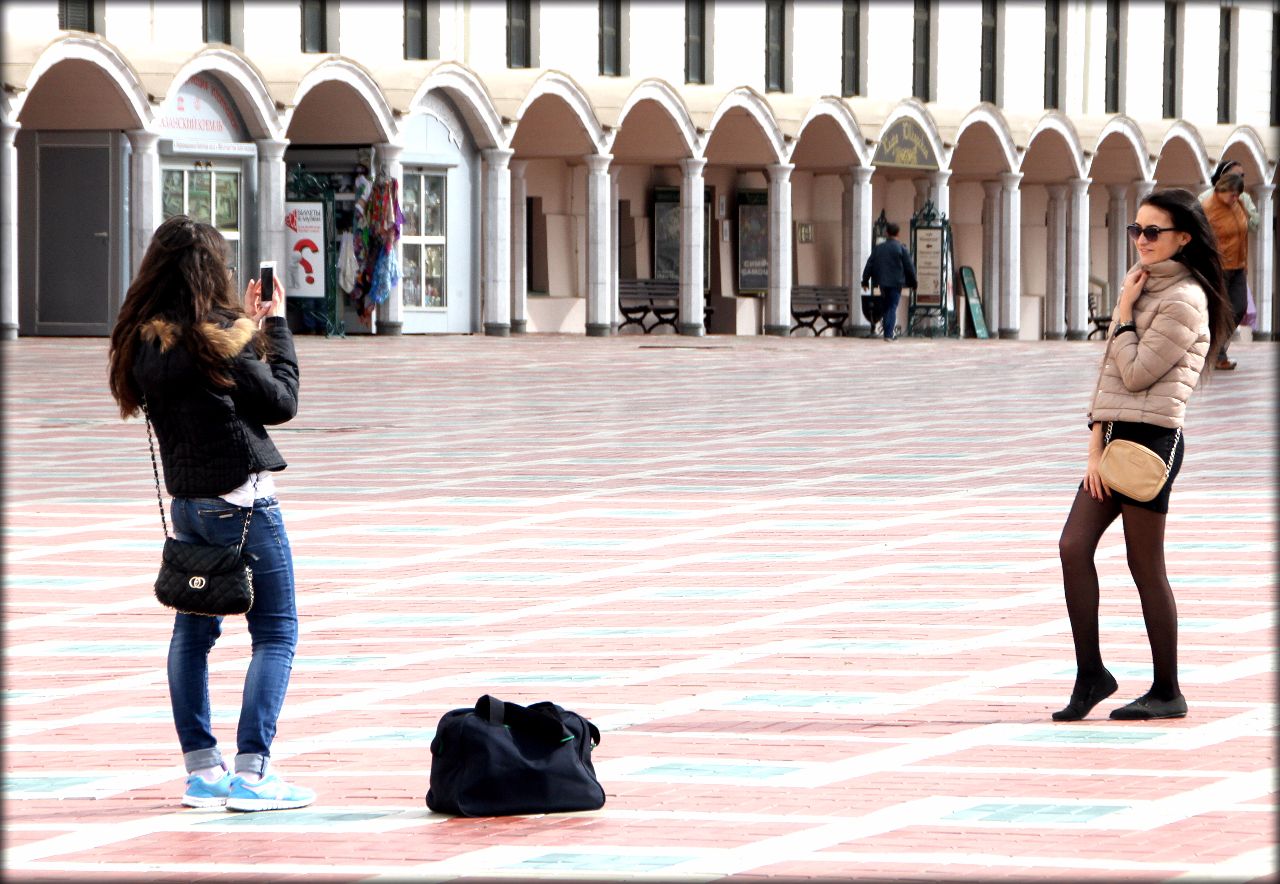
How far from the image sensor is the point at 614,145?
3875 cm

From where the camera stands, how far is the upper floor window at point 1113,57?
49.5 metres

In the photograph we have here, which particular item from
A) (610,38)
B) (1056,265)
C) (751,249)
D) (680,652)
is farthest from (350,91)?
(680,652)

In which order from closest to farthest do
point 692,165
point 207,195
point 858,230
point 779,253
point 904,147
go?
point 207,195 < point 692,165 < point 779,253 < point 858,230 < point 904,147

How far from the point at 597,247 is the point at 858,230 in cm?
632

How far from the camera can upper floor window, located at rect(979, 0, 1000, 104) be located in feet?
152

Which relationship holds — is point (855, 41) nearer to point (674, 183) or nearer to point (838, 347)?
point (674, 183)

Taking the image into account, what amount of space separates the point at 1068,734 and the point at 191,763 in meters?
2.51

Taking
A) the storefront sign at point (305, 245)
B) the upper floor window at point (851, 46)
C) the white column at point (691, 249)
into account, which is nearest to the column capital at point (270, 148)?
the storefront sign at point (305, 245)

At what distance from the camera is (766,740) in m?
6.78

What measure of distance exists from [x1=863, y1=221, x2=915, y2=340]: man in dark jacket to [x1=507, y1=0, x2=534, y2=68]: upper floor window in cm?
610

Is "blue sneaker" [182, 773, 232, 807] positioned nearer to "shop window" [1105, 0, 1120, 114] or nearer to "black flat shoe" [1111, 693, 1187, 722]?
"black flat shoe" [1111, 693, 1187, 722]

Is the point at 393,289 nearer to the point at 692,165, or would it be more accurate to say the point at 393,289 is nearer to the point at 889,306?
the point at 692,165

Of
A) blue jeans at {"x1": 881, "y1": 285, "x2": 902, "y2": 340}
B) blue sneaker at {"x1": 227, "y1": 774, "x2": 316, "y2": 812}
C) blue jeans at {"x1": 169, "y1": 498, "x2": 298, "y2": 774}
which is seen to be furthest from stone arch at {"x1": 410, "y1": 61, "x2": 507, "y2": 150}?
blue sneaker at {"x1": 227, "y1": 774, "x2": 316, "y2": 812}

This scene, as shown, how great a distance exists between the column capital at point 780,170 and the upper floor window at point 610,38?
3009 millimetres
